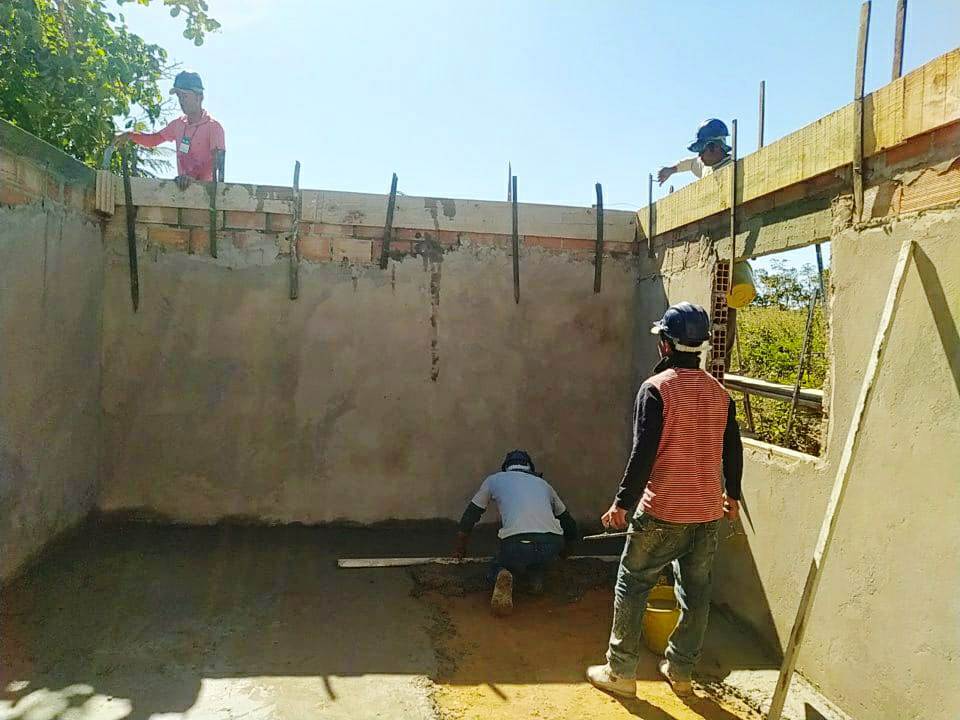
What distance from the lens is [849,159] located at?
267 cm

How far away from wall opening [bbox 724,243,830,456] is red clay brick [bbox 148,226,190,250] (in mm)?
3864

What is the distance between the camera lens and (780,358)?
5066 millimetres

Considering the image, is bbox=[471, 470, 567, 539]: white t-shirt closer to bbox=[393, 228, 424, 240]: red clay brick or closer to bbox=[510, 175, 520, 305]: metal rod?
bbox=[510, 175, 520, 305]: metal rod

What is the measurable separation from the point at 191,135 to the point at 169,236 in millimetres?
827

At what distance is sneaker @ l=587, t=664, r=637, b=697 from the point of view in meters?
2.83

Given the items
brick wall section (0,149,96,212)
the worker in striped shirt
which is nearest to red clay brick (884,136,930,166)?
the worker in striped shirt

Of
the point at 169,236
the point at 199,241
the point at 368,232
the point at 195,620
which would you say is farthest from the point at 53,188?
the point at 195,620

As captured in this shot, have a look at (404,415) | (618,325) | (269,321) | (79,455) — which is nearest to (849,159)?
(618,325)

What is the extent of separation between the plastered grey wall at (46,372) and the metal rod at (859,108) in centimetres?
417

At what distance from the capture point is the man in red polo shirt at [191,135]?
4.84 m

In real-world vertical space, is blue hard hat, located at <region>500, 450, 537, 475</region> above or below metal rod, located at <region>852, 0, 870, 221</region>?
below

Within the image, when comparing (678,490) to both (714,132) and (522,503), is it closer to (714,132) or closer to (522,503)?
(522,503)

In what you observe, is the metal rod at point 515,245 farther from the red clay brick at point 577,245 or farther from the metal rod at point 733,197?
the metal rod at point 733,197

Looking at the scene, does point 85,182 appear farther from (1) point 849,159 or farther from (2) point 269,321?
(1) point 849,159
